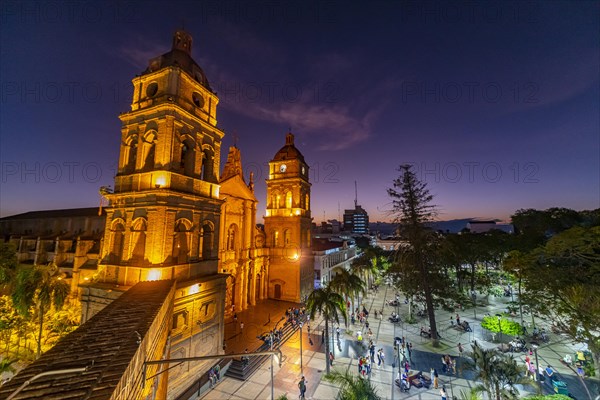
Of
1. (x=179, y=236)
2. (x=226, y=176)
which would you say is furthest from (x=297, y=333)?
(x=226, y=176)

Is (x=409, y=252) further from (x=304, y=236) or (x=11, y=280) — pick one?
(x=11, y=280)

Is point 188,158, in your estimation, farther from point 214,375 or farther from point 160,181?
point 214,375

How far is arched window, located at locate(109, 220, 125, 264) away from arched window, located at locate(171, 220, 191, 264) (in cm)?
370

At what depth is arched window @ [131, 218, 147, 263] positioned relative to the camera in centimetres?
1755

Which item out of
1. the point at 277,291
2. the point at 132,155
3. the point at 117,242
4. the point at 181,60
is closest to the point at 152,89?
the point at 181,60

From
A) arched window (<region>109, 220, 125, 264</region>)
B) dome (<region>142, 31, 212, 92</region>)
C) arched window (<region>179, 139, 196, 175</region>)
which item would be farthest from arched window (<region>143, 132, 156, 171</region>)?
dome (<region>142, 31, 212, 92</region>)

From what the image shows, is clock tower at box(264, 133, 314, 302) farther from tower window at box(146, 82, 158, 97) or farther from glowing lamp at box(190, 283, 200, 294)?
tower window at box(146, 82, 158, 97)

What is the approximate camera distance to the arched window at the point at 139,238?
57.6 ft

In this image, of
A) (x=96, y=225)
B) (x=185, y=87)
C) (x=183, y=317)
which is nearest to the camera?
(x=183, y=317)

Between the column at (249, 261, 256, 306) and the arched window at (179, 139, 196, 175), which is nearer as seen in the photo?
the arched window at (179, 139, 196, 175)

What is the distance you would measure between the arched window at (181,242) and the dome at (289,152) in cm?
2340

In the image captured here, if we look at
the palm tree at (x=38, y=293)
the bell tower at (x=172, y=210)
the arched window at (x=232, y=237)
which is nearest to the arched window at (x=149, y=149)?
the bell tower at (x=172, y=210)

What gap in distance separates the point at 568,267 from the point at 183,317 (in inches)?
1141

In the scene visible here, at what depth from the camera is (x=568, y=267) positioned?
20.3 meters
